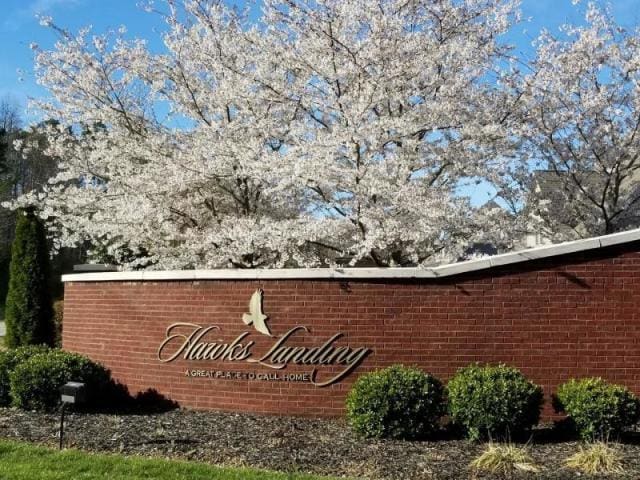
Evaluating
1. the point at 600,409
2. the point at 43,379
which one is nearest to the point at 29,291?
the point at 43,379

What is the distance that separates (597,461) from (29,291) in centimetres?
1284

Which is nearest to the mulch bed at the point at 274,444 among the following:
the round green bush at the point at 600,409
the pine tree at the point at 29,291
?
the round green bush at the point at 600,409

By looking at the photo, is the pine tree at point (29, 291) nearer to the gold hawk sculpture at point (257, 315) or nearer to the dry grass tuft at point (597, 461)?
the gold hawk sculpture at point (257, 315)

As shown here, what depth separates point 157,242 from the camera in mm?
13109

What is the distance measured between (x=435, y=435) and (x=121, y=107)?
26.7 feet

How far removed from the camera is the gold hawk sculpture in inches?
390

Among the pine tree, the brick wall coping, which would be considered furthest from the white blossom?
the pine tree

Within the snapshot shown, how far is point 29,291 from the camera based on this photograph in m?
16.2

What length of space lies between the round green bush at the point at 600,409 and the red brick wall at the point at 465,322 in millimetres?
731

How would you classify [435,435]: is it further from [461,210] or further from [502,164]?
[502,164]

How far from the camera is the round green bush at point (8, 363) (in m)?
10.3

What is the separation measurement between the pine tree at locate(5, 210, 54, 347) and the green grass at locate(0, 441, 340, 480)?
8.93m

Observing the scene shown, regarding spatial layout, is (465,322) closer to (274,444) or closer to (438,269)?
(438,269)

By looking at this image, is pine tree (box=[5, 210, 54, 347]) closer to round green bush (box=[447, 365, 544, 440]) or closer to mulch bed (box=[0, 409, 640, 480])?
mulch bed (box=[0, 409, 640, 480])
